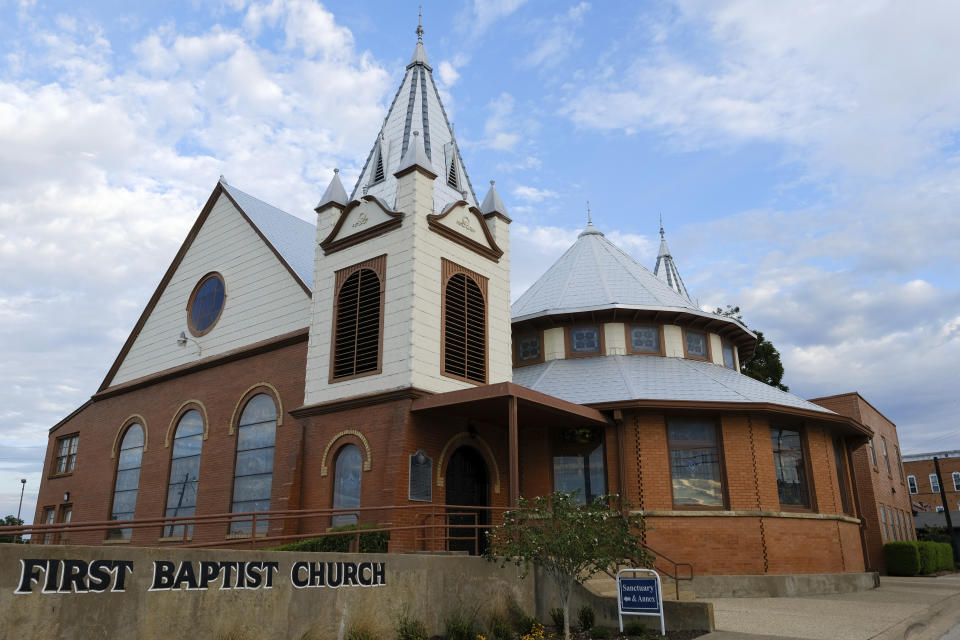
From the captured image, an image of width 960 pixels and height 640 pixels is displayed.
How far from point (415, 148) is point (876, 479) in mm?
26452

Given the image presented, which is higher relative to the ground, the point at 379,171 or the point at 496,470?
the point at 379,171

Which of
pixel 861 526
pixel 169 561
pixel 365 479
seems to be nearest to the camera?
pixel 169 561

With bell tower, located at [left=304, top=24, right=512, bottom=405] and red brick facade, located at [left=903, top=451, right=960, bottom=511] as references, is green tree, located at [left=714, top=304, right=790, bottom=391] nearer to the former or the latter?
bell tower, located at [left=304, top=24, right=512, bottom=405]

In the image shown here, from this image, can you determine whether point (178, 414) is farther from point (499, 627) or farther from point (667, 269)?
point (667, 269)

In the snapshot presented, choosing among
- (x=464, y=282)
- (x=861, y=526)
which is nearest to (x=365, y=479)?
(x=464, y=282)

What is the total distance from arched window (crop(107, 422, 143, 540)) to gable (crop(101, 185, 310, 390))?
7.59ft

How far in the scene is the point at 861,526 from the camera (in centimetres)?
2489

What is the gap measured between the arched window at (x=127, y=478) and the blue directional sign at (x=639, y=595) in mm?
18606

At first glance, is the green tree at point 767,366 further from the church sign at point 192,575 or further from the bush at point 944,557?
the church sign at point 192,575

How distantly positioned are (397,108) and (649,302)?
1059cm

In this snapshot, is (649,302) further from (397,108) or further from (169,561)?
(169,561)

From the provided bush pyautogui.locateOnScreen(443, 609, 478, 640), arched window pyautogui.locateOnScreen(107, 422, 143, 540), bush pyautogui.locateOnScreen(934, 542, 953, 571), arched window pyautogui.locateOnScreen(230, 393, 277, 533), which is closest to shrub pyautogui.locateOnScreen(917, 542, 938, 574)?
bush pyautogui.locateOnScreen(934, 542, 953, 571)

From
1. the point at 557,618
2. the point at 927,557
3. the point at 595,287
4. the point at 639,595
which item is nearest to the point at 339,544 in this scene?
the point at 557,618

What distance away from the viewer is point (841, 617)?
14.8 m
